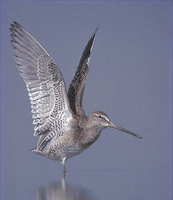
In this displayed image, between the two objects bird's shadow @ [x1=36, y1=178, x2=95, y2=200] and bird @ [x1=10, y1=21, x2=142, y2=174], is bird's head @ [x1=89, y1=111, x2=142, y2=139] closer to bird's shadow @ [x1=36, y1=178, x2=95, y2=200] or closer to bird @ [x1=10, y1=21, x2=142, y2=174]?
bird @ [x1=10, y1=21, x2=142, y2=174]

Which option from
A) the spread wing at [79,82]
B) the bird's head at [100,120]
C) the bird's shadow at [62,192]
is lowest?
the bird's shadow at [62,192]

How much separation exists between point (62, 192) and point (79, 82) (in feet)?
4.34

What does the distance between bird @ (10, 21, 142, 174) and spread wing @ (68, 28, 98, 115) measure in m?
0.02

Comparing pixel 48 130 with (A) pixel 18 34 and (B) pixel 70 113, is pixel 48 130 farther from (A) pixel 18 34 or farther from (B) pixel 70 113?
(A) pixel 18 34

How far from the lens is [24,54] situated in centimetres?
340

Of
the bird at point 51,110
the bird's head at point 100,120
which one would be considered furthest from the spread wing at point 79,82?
the bird's head at point 100,120

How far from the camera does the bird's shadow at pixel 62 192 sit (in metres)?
2.90

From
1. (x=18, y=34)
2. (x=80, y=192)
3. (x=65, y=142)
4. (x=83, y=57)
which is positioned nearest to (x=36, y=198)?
(x=80, y=192)

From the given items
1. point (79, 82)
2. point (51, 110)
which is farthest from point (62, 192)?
point (79, 82)

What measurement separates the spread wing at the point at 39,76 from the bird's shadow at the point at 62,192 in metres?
0.62

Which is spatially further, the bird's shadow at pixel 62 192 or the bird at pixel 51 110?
the bird at pixel 51 110

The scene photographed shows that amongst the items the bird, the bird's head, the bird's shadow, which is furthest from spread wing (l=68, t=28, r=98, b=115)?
the bird's shadow

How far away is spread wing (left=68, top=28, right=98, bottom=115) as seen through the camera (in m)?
3.85

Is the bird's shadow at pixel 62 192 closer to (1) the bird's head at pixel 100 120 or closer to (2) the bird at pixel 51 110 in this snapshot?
(2) the bird at pixel 51 110
